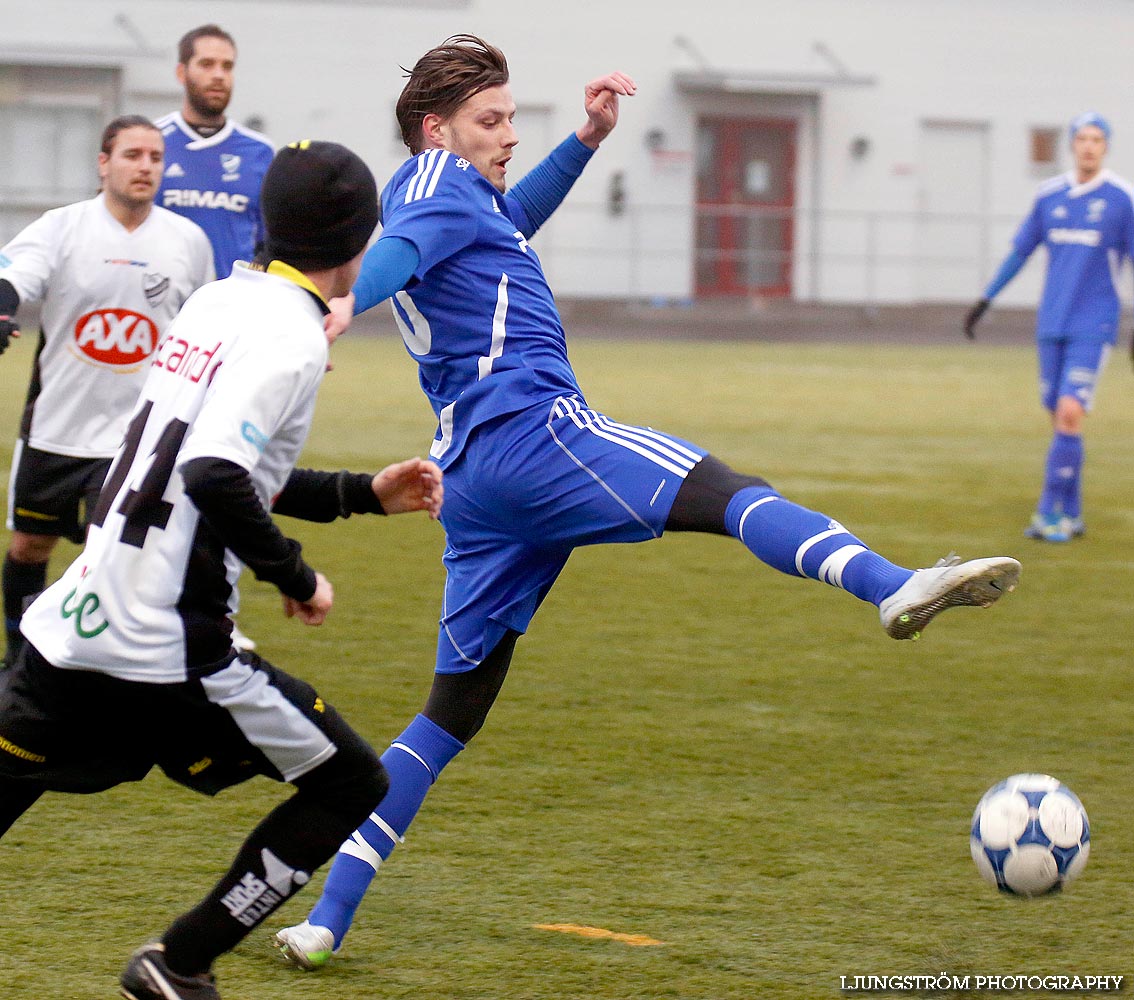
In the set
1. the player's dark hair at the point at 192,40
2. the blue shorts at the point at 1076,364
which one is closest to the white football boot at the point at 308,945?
the player's dark hair at the point at 192,40

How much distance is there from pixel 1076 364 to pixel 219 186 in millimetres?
5039

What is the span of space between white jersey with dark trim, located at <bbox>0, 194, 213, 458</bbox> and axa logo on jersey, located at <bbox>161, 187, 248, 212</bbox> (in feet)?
4.13

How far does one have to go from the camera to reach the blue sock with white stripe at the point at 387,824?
3.61m

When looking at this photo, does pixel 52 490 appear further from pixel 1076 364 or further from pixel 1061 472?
pixel 1076 364

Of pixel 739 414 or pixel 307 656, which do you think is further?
pixel 739 414

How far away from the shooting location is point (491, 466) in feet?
11.8

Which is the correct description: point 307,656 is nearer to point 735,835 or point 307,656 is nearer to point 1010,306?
point 735,835

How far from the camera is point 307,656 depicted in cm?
640

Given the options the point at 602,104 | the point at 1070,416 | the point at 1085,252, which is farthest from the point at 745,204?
the point at 602,104

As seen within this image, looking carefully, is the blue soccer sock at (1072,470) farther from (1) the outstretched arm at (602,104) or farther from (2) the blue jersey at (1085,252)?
(1) the outstretched arm at (602,104)

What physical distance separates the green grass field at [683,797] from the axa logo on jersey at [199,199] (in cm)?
174

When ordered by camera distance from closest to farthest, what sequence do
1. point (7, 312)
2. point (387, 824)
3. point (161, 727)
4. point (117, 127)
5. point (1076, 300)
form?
1. point (161, 727)
2. point (387, 824)
3. point (7, 312)
4. point (117, 127)
5. point (1076, 300)

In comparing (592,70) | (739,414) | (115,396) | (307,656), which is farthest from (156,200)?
(592,70)

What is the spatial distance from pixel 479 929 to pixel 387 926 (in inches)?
8.5
